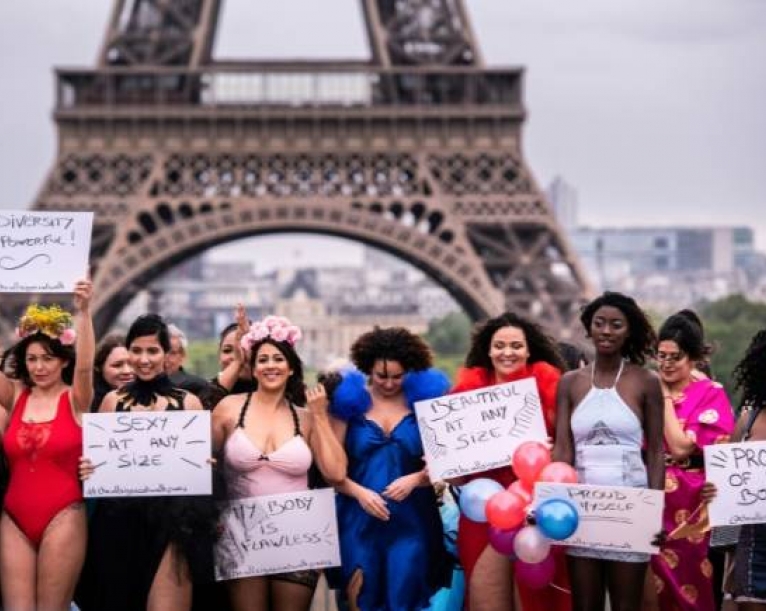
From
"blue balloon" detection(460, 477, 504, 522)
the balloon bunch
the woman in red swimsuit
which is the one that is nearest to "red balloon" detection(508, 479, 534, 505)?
the balloon bunch

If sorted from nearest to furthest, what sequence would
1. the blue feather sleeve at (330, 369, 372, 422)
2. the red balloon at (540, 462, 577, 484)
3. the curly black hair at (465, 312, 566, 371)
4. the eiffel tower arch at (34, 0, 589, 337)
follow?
the red balloon at (540, 462, 577, 484) → the blue feather sleeve at (330, 369, 372, 422) → the curly black hair at (465, 312, 566, 371) → the eiffel tower arch at (34, 0, 589, 337)

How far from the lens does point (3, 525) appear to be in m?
9.53

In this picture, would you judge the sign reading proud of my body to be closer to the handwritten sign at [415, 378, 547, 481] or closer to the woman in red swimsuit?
the woman in red swimsuit

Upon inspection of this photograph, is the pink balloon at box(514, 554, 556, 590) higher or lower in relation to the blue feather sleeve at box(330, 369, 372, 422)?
lower

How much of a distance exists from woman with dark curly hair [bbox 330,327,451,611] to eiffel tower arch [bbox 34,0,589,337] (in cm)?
2649

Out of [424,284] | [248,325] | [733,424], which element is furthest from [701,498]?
[424,284]

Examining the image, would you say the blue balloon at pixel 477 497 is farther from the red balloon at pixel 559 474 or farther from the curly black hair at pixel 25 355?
the curly black hair at pixel 25 355

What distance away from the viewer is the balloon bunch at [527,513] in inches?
364

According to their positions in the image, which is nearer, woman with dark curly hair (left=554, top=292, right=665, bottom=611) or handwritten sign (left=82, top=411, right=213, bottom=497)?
woman with dark curly hair (left=554, top=292, right=665, bottom=611)

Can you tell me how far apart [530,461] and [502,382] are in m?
0.73

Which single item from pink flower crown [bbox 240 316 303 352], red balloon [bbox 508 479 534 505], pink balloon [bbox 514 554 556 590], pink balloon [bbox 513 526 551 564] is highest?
pink flower crown [bbox 240 316 303 352]

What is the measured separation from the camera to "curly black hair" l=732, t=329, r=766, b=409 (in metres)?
9.59

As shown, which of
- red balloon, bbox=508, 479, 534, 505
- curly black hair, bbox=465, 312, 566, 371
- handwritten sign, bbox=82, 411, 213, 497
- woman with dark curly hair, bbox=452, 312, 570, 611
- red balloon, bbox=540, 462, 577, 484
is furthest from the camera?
curly black hair, bbox=465, 312, 566, 371

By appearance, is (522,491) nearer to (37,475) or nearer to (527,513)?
(527,513)
